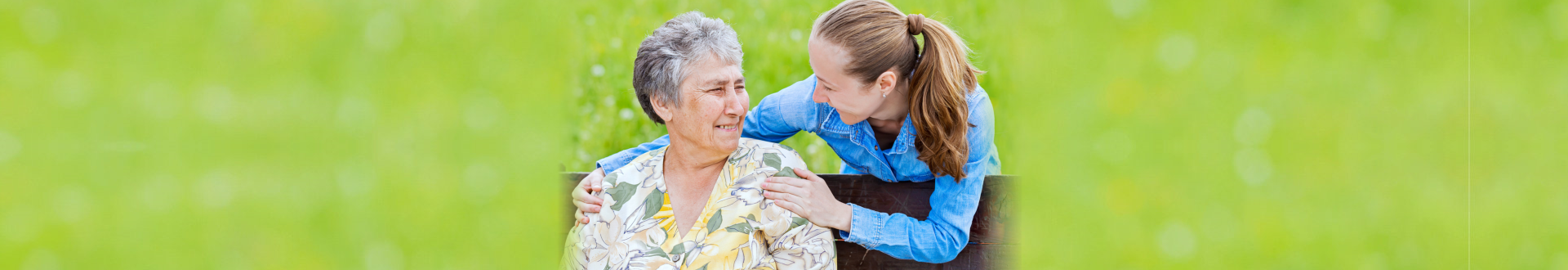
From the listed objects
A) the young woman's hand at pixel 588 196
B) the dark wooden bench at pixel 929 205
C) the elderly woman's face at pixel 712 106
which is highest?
the elderly woman's face at pixel 712 106

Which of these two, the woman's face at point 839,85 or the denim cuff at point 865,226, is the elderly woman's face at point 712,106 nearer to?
the woman's face at point 839,85

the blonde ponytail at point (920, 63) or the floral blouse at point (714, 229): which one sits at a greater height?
the blonde ponytail at point (920, 63)

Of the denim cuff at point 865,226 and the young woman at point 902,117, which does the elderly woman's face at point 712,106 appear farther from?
the denim cuff at point 865,226

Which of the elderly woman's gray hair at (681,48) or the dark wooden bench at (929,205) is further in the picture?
the dark wooden bench at (929,205)

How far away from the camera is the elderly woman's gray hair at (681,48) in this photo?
206 centimetres

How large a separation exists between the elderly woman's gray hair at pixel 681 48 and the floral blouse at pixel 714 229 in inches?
9.0

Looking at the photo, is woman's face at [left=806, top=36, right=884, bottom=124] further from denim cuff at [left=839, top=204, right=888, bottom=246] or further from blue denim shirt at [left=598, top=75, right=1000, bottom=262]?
A: denim cuff at [left=839, top=204, right=888, bottom=246]

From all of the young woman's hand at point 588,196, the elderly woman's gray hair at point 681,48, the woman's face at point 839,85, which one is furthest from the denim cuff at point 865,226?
the young woman's hand at point 588,196

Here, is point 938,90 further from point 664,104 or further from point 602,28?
point 602,28

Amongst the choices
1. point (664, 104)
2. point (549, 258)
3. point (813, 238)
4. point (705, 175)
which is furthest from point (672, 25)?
point (549, 258)

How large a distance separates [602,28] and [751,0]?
2.47ft

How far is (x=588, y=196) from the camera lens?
2.16 meters

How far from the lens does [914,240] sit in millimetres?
2109

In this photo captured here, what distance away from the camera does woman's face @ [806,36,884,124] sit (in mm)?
2031
